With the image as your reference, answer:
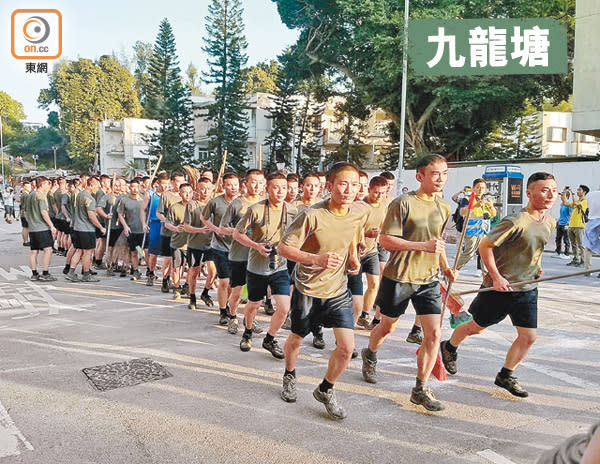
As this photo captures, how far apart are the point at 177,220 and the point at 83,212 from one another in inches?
100

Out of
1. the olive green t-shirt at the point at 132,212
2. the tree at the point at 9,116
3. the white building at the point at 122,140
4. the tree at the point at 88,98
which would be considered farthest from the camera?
the tree at the point at 9,116

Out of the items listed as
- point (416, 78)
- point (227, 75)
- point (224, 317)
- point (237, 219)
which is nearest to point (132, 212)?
point (224, 317)

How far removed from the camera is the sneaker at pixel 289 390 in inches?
177

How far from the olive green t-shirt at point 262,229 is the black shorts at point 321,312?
1438 mm

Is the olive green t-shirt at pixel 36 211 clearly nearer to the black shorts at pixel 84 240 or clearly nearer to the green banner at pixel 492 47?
the black shorts at pixel 84 240

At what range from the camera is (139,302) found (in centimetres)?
845

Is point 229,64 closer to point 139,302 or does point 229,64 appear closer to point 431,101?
point 431,101

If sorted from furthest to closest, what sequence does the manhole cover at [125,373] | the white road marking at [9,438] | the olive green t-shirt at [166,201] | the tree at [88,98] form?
the tree at [88,98]
the olive green t-shirt at [166,201]
the manhole cover at [125,373]
the white road marking at [9,438]

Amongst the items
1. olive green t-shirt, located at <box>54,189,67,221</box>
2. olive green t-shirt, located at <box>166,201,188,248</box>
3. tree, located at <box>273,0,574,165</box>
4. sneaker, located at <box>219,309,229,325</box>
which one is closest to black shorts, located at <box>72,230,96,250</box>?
olive green t-shirt, located at <box>166,201,188,248</box>

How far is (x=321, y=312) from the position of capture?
4.27m

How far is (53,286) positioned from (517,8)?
2636 centimetres

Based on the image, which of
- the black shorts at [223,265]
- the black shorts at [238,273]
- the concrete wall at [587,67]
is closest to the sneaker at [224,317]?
the black shorts at [223,265]

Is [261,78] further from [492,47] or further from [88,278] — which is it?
[88,278]

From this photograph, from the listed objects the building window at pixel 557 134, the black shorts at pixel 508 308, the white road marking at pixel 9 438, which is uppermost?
the building window at pixel 557 134
